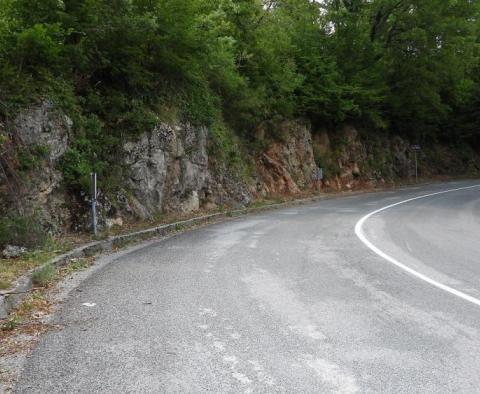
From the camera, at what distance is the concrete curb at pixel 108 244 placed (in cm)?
611

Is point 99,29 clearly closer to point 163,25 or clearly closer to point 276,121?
point 163,25

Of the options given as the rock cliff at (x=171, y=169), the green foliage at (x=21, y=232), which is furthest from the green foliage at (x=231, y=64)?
the green foliage at (x=21, y=232)

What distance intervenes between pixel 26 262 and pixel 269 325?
4868 mm

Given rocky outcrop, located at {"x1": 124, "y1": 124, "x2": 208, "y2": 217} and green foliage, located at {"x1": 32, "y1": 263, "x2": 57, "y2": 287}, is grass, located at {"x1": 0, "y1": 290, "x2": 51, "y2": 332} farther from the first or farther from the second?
rocky outcrop, located at {"x1": 124, "y1": 124, "x2": 208, "y2": 217}

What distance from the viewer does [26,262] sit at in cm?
802

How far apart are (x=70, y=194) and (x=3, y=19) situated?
4.10 m

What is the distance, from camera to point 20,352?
448cm

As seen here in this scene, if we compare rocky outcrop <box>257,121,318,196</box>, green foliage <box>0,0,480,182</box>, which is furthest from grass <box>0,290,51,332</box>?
rocky outcrop <box>257,121,318,196</box>

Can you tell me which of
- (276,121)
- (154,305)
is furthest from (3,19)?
(276,121)

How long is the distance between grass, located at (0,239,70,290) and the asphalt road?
3.16 feet

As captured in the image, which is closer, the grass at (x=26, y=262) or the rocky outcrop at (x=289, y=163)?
the grass at (x=26, y=262)

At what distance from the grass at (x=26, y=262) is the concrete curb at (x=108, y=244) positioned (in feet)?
0.41

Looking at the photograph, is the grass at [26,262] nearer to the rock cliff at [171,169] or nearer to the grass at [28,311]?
the grass at [28,311]

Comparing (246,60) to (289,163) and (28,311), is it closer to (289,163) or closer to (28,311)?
(289,163)
